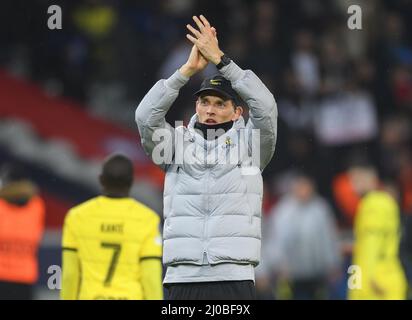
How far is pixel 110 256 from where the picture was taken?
28.7 ft

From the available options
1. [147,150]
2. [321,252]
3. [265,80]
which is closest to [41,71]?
[265,80]

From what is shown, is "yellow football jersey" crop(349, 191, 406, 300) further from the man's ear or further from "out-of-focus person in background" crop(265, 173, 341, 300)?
the man's ear

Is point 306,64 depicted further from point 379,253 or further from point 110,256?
point 110,256

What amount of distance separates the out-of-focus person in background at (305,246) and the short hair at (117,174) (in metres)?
5.35

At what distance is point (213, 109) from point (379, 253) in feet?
17.2

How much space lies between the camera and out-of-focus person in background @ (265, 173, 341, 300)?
14000mm

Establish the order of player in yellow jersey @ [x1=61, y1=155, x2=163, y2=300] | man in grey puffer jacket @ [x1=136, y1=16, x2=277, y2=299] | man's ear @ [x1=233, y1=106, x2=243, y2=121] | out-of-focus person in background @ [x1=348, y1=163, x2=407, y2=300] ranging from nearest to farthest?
man in grey puffer jacket @ [x1=136, y1=16, x2=277, y2=299]
man's ear @ [x1=233, y1=106, x2=243, y2=121]
player in yellow jersey @ [x1=61, y1=155, x2=163, y2=300]
out-of-focus person in background @ [x1=348, y1=163, x2=407, y2=300]

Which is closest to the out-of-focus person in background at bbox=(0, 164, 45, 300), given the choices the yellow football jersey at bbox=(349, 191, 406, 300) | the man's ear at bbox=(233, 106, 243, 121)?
the man's ear at bbox=(233, 106, 243, 121)

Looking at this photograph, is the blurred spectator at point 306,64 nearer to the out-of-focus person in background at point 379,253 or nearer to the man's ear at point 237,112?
the out-of-focus person in background at point 379,253

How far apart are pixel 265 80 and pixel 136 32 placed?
82.2 inches

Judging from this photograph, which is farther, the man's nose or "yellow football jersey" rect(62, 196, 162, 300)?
"yellow football jersey" rect(62, 196, 162, 300)

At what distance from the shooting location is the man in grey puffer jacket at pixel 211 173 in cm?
731

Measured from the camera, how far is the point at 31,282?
1023cm

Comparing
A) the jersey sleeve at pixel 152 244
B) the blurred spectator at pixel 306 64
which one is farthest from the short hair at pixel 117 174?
the blurred spectator at pixel 306 64
